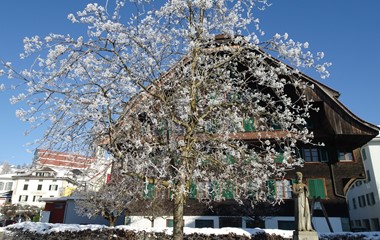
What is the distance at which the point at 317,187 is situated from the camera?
71.6ft

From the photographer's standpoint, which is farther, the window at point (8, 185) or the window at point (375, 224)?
the window at point (8, 185)

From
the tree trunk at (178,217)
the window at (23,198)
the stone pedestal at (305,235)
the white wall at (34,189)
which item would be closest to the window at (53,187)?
the white wall at (34,189)

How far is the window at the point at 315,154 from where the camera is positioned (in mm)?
22438

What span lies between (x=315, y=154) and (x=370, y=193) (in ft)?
64.9

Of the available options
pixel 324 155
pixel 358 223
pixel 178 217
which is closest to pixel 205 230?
pixel 178 217

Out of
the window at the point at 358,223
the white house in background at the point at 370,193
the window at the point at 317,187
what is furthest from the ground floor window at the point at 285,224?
the window at the point at 358,223

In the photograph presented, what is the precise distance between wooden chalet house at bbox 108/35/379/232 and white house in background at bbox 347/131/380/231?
1466cm

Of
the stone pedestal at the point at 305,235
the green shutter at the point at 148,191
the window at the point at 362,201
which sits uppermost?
the window at the point at 362,201

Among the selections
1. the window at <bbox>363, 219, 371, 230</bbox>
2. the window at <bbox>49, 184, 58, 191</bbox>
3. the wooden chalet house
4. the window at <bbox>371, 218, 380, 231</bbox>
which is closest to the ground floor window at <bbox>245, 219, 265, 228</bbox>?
the wooden chalet house

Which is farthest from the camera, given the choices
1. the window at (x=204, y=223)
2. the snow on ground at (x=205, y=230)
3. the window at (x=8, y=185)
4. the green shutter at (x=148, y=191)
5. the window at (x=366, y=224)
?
the window at (x=8, y=185)

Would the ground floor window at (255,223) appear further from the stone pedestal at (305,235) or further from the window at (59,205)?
the window at (59,205)

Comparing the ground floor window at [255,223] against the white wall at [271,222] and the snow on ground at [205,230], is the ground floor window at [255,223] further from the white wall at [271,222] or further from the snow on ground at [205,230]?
the snow on ground at [205,230]

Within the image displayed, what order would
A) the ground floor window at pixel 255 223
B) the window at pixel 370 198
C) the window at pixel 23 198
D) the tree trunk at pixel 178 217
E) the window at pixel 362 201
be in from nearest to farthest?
the tree trunk at pixel 178 217, the ground floor window at pixel 255 223, the window at pixel 370 198, the window at pixel 362 201, the window at pixel 23 198

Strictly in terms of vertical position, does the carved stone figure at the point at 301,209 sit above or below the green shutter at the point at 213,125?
below
